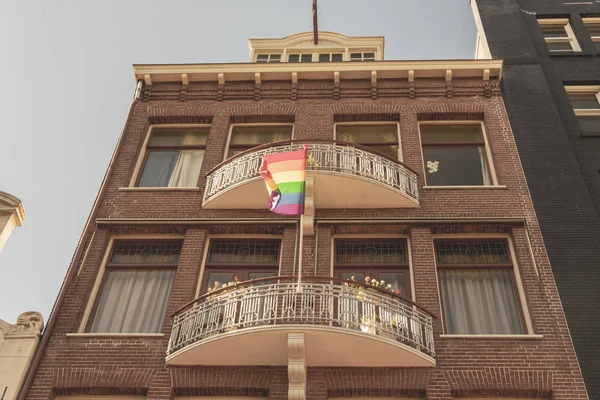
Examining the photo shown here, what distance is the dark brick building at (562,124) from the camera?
13664 mm

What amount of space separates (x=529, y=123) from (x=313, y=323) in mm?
9768

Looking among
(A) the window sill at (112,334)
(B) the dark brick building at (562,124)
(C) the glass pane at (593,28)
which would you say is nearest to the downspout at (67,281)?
(A) the window sill at (112,334)

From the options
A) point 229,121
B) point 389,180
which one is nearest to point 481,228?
point 389,180

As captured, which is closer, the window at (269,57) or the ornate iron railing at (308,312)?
the ornate iron railing at (308,312)

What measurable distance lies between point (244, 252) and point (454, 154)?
22.9 feet

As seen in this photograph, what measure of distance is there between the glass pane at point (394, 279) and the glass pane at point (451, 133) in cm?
524

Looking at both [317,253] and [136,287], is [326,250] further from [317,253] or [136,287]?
[136,287]

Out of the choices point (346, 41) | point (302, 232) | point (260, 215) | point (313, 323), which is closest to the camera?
point (313, 323)

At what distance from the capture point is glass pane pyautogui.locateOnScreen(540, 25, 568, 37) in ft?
73.1

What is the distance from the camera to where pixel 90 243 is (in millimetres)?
15453

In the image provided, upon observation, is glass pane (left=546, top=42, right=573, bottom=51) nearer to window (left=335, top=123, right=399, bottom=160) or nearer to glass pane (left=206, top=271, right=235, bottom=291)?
window (left=335, top=123, right=399, bottom=160)

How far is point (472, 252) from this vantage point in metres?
15.0

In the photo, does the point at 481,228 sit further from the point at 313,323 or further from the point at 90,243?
the point at 90,243

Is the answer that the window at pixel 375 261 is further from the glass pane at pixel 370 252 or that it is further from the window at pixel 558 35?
the window at pixel 558 35
